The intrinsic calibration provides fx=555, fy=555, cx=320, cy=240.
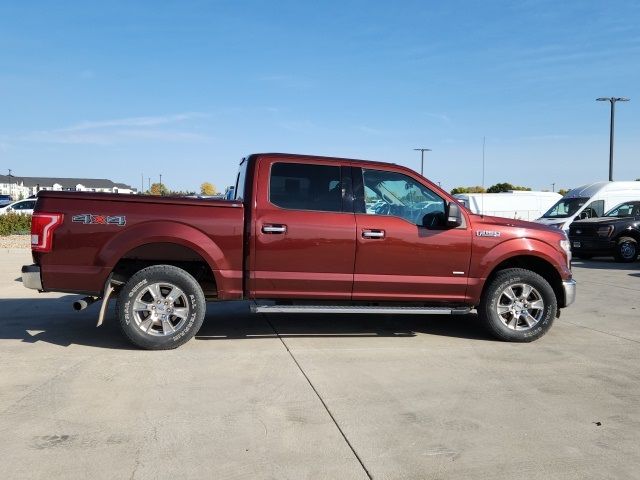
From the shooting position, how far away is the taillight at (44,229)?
5324 mm

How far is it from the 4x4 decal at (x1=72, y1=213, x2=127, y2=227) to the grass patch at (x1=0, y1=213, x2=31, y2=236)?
18.5 m

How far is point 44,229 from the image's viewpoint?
17.5 feet

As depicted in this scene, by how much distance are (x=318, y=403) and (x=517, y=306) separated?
3043mm

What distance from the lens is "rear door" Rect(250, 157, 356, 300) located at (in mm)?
5727

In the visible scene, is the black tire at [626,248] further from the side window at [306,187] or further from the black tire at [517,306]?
the side window at [306,187]

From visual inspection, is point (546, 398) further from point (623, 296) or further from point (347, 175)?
point (623, 296)

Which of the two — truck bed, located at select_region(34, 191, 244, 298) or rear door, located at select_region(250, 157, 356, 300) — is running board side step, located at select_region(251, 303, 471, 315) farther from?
truck bed, located at select_region(34, 191, 244, 298)

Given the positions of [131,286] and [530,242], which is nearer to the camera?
[131,286]

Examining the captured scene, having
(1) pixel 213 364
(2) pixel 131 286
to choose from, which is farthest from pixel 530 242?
(2) pixel 131 286

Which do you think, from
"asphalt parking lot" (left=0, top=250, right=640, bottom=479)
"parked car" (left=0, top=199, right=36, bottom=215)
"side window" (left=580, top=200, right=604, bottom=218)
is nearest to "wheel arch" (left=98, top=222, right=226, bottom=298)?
"asphalt parking lot" (left=0, top=250, right=640, bottom=479)

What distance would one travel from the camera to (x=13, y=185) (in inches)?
5044

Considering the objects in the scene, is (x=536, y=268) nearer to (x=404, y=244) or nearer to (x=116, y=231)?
(x=404, y=244)

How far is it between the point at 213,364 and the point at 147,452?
5.91 feet

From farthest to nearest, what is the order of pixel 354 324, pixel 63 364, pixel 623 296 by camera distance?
pixel 623 296, pixel 354 324, pixel 63 364
